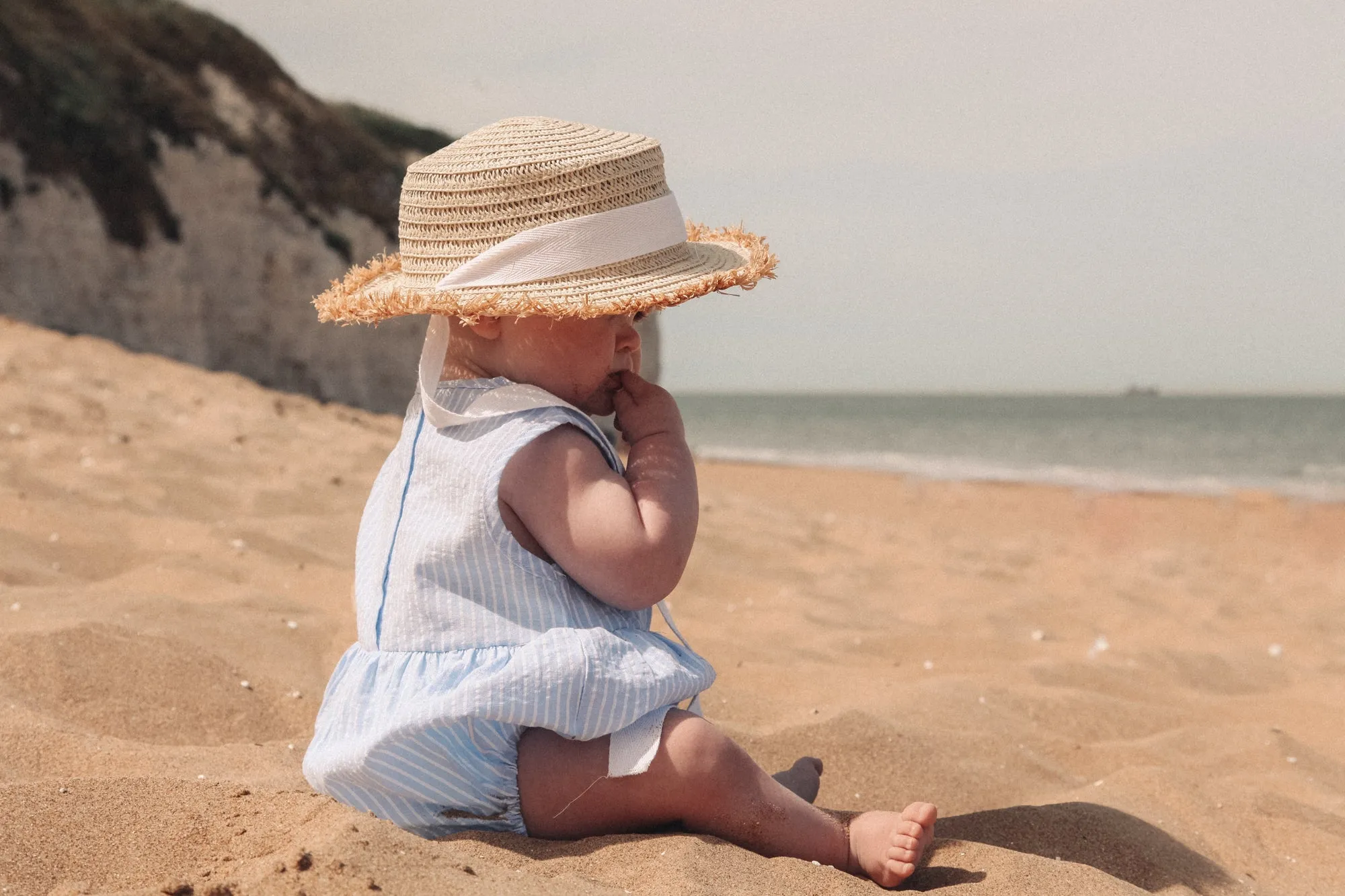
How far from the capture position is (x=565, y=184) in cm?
196

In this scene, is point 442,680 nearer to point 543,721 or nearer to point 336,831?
point 543,721

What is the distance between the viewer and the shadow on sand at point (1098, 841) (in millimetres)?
2178

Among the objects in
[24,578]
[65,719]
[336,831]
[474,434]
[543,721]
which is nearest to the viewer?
[336,831]

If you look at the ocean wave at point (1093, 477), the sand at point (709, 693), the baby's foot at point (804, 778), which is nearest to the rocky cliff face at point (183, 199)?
the sand at point (709, 693)

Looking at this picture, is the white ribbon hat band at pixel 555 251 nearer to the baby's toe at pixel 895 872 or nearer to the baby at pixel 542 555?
the baby at pixel 542 555

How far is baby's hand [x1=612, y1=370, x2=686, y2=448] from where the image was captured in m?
2.01

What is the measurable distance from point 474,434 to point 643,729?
1.85ft

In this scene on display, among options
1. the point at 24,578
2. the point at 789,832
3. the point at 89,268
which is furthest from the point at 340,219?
the point at 789,832

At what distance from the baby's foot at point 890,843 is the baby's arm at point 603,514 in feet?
1.67

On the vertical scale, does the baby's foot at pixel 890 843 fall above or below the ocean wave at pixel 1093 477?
above

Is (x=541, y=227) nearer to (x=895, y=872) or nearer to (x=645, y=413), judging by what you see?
(x=645, y=413)

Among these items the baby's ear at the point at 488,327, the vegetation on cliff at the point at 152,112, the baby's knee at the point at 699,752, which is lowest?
the baby's knee at the point at 699,752

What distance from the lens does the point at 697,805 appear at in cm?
184

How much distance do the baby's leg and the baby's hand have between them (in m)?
0.48
